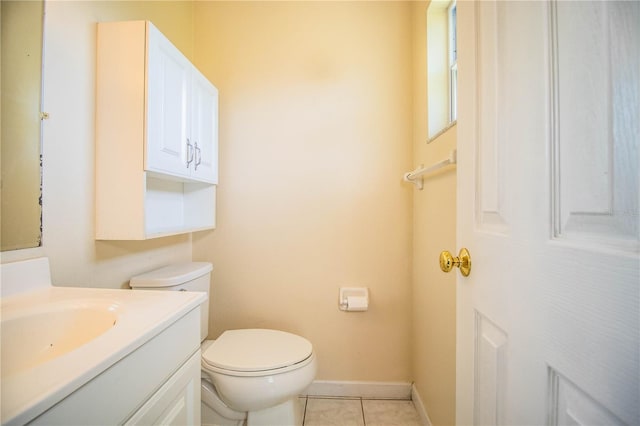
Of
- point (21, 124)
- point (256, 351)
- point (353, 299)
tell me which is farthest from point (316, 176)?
point (21, 124)

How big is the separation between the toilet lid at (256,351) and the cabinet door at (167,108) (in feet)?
2.66

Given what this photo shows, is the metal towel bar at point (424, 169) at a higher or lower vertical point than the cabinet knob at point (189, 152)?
lower

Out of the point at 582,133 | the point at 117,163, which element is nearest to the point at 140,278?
the point at 117,163

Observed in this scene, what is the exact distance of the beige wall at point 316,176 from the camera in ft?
4.98

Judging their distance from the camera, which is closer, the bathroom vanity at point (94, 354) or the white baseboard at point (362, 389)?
the bathroom vanity at point (94, 354)

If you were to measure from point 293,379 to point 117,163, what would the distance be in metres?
1.09

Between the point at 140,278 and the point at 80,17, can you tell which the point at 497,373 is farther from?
the point at 80,17

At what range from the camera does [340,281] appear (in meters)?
1.53

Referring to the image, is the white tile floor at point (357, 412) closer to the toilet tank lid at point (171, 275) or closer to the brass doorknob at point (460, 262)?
the toilet tank lid at point (171, 275)

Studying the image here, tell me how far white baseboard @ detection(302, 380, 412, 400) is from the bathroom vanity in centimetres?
97

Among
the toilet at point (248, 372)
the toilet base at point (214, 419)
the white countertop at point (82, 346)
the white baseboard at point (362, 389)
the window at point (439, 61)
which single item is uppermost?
the window at point (439, 61)

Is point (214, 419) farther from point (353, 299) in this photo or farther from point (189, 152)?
point (189, 152)

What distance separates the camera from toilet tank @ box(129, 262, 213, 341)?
108cm

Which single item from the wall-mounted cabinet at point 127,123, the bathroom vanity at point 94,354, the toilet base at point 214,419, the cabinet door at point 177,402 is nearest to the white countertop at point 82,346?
the bathroom vanity at point 94,354
